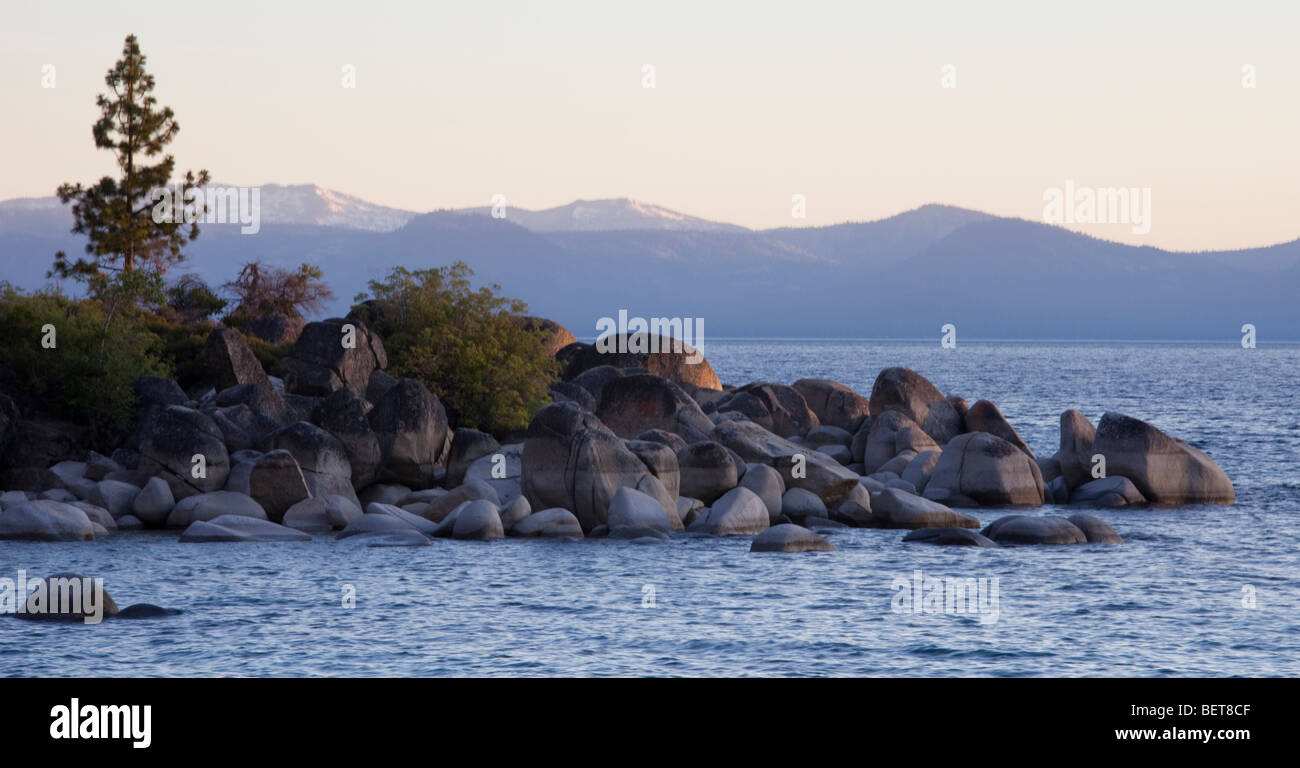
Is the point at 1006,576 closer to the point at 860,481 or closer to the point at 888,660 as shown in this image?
the point at 888,660

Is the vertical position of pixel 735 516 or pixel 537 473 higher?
pixel 537 473

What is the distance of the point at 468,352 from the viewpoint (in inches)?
1710

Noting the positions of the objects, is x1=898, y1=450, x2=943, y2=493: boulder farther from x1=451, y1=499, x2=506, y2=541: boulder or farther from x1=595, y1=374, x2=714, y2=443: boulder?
x1=451, y1=499, x2=506, y2=541: boulder

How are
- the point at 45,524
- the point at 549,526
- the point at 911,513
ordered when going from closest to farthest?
1. the point at 45,524
2. the point at 549,526
3. the point at 911,513

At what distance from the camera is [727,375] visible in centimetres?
13962

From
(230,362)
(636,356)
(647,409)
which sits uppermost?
(636,356)

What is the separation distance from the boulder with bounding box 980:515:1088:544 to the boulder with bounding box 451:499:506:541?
12.2 meters

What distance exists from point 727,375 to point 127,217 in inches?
3552

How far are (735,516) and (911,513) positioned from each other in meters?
5.15

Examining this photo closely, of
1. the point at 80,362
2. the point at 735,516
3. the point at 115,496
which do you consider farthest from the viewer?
the point at 80,362

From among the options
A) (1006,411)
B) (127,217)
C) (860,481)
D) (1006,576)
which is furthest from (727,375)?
(1006,576)

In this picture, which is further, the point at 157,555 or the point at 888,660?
the point at 157,555

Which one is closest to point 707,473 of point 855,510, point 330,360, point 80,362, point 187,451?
point 855,510

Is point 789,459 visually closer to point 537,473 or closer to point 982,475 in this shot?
point 982,475
